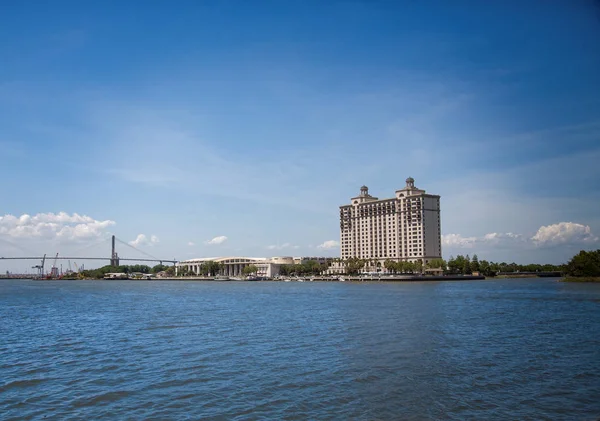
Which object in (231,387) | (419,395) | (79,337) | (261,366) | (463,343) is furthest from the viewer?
(79,337)

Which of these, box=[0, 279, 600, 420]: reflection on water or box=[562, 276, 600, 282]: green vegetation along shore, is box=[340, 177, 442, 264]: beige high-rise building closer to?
box=[562, 276, 600, 282]: green vegetation along shore

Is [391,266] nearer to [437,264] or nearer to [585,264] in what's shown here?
[437,264]

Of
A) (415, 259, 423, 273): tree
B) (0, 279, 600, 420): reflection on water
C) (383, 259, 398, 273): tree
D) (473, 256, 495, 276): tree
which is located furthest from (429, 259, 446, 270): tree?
(0, 279, 600, 420): reflection on water

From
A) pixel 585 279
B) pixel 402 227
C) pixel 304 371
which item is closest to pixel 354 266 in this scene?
pixel 402 227

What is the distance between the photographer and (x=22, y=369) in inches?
814

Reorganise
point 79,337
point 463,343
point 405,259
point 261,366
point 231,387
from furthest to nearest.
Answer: point 405,259 → point 79,337 → point 463,343 → point 261,366 → point 231,387

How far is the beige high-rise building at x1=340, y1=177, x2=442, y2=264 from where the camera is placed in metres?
176

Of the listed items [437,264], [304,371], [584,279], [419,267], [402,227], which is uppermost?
[402,227]

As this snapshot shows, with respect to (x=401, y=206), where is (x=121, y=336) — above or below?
below

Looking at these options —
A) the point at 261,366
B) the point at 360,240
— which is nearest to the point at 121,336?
the point at 261,366

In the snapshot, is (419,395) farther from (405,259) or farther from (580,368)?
(405,259)

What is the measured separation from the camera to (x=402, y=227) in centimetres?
18150

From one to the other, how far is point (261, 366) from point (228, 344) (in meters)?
6.35

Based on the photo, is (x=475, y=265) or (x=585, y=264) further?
(x=475, y=265)
